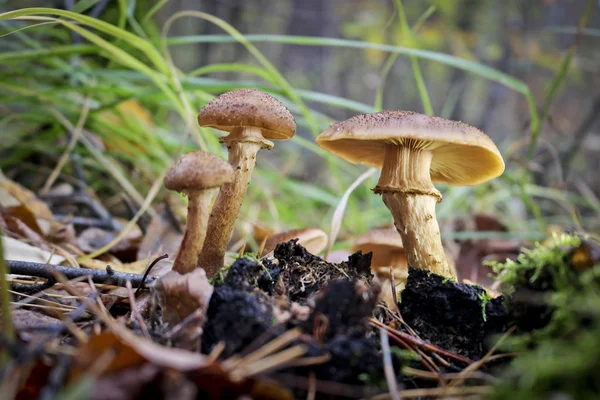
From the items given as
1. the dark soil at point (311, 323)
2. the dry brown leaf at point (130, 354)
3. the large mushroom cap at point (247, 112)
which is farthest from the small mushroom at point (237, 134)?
the dry brown leaf at point (130, 354)

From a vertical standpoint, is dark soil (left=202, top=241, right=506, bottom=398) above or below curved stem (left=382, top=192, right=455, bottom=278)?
below

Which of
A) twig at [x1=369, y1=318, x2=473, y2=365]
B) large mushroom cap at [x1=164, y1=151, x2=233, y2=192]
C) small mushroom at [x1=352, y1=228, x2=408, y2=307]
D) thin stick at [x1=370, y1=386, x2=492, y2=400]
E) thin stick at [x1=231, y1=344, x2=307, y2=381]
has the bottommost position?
thin stick at [x1=231, y1=344, x2=307, y2=381]

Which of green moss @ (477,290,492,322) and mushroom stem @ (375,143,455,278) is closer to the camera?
green moss @ (477,290,492,322)

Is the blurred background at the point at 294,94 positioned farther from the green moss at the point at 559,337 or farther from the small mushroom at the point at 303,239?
the green moss at the point at 559,337

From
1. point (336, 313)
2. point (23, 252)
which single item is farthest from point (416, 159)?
point (23, 252)

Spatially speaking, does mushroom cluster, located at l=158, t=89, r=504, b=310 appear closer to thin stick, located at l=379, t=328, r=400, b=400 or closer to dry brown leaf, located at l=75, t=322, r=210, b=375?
dry brown leaf, located at l=75, t=322, r=210, b=375

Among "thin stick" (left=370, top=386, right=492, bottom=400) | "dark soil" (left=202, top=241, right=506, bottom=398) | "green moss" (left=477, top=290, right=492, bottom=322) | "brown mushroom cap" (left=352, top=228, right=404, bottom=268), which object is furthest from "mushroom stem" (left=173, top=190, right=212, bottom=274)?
"brown mushroom cap" (left=352, top=228, right=404, bottom=268)

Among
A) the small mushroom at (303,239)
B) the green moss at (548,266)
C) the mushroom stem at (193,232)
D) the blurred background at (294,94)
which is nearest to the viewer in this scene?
the green moss at (548,266)
